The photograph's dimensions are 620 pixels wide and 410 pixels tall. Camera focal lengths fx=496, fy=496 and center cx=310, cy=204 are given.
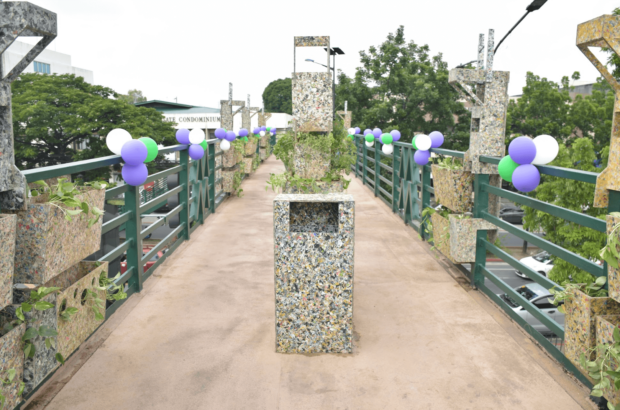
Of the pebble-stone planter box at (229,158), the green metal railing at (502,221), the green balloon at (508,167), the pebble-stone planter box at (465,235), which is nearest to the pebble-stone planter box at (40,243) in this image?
the green metal railing at (502,221)

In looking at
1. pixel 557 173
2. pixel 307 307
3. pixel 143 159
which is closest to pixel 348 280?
pixel 307 307

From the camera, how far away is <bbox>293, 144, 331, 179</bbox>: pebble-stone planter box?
590 centimetres

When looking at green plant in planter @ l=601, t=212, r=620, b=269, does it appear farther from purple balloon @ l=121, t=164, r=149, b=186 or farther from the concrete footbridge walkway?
purple balloon @ l=121, t=164, r=149, b=186

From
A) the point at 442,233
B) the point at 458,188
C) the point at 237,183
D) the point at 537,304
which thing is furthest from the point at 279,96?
the point at 458,188

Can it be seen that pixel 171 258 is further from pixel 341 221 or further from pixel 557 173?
pixel 557 173

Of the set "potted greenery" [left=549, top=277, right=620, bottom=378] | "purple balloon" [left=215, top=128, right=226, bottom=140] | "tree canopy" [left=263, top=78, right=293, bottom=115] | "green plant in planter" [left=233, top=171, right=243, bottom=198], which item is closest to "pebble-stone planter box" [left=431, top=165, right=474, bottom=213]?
"potted greenery" [left=549, top=277, right=620, bottom=378]

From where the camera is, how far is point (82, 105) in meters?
26.7

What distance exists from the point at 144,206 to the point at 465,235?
307 cm

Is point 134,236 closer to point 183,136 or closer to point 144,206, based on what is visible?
point 144,206

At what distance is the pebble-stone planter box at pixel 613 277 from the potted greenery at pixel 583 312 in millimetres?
122

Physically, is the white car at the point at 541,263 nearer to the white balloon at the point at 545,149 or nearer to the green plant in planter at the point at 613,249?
the white balloon at the point at 545,149

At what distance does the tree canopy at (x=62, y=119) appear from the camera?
25359mm

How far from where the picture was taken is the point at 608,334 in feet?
8.32

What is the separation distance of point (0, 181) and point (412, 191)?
19.4ft
